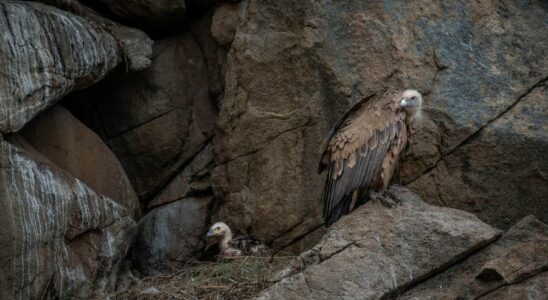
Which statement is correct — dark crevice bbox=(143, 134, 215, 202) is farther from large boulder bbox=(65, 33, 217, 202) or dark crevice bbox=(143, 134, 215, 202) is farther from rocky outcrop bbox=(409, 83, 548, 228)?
rocky outcrop bbox=(409, 83, 548, 228)

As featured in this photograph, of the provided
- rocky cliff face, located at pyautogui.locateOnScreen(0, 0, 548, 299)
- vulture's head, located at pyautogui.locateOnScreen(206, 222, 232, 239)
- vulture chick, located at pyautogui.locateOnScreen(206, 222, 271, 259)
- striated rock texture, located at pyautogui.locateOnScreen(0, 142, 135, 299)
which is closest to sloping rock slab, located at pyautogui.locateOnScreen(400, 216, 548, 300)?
rocky cliff face, located at pyautogui.locateOnScreen(0, 0, 548, 299)

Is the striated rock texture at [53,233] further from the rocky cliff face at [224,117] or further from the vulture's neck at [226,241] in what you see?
the vulture's neck at [226,241]

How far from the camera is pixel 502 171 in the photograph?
31.2 feet

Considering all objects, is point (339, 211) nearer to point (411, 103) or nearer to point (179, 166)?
point (411, 103)

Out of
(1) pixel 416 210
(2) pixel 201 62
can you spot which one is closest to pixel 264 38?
(2) pixel 201 62

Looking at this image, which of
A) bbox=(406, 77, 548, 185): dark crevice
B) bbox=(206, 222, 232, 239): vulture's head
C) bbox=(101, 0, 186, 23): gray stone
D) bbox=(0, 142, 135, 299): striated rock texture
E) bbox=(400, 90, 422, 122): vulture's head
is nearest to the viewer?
bbox=(0, 142, 135, 299): striated rock texture

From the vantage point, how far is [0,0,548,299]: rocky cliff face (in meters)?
9.33

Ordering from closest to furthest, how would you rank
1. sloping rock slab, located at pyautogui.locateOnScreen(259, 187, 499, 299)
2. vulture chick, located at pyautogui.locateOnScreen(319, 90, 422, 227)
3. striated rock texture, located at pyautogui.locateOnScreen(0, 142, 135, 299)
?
sloping rock slab, located at pyautogui.locateOnScreen(259, 187, 499, 299), striated rock texture, located at pyautogui.locateOnScreen(0, 142, 135, 299), vulture chick, located at pyautogui.locateOnScreen(319, 90, 422, 227)

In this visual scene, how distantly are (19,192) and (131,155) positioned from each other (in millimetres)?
2007

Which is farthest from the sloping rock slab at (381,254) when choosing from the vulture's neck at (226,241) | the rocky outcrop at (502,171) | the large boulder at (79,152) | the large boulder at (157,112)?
the large boulder at (157,112)

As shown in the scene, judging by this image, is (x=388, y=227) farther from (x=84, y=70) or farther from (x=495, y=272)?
(x=84, y=70)

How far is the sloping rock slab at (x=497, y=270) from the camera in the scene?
7.68 m

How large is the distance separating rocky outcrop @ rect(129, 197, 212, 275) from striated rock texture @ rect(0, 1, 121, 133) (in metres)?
1.43

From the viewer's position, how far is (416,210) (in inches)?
333
